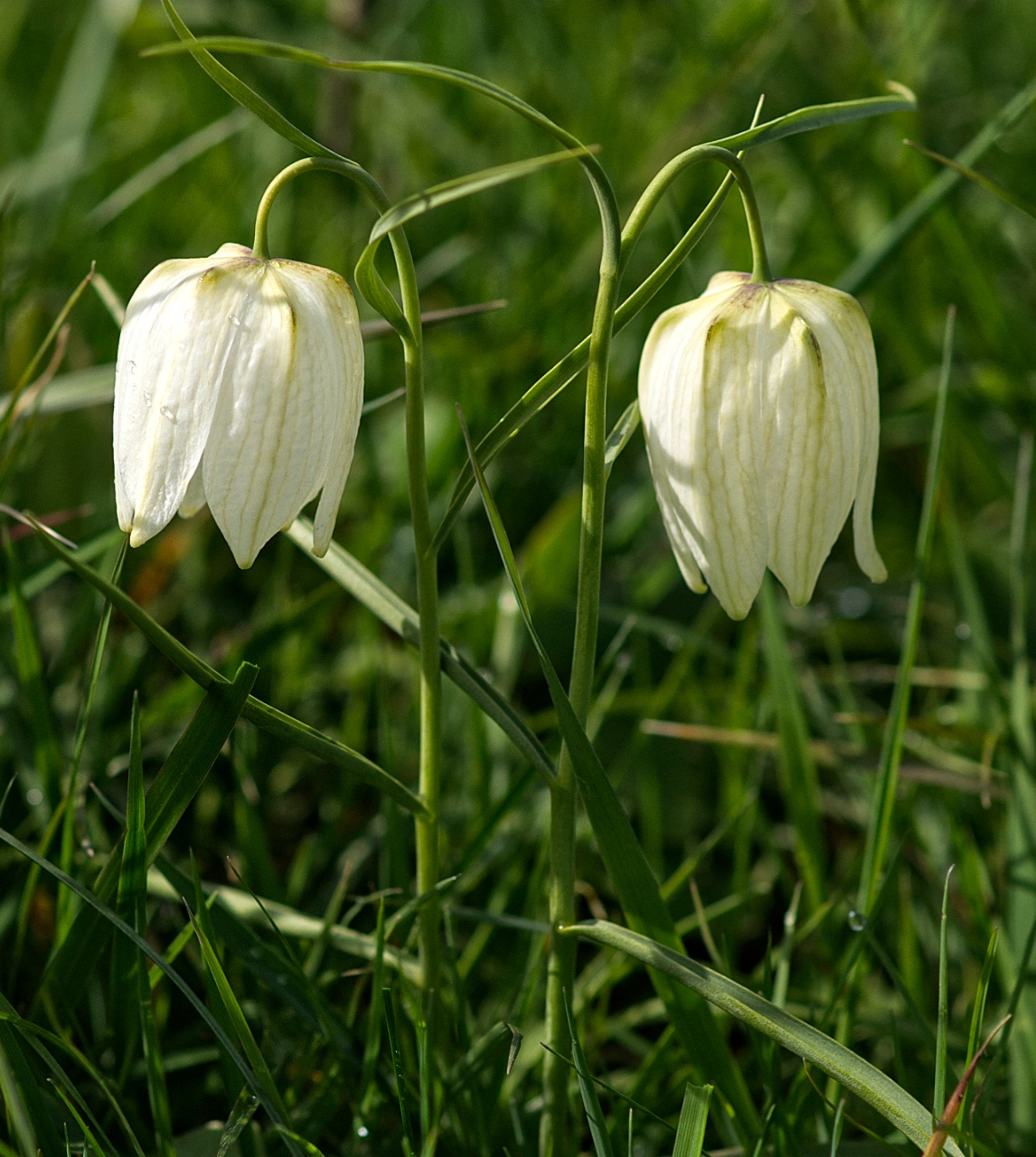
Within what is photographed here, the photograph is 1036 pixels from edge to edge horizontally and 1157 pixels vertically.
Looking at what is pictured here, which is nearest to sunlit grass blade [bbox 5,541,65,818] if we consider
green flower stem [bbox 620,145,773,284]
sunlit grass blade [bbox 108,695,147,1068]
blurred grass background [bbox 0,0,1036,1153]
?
blurred grass background [bbox 0,0,1036,1153]

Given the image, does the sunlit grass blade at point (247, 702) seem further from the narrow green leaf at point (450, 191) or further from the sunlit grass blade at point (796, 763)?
the sunlit grass blade at point (796, 763)

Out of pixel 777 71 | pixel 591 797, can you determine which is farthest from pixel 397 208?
pixel 777 71

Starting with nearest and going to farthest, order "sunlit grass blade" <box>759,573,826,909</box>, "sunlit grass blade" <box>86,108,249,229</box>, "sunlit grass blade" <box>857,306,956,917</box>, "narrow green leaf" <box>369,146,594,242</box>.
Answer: "narrow green leaf" <box>369,146,594,242</box> < "sunlit grass blade" <box>857,306,956,917</box> < "sunlit grass blade" <box>759,573,826,909</box> < "sunlit grass blade" <box>86,108,249,229</box>

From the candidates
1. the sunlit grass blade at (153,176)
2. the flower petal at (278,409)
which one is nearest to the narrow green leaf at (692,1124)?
the flower petal at (278,409)

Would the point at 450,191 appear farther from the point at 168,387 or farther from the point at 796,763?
the point at 796,763

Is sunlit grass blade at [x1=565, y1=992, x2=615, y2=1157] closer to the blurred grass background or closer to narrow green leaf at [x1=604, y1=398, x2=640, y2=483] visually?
the blurred grass background

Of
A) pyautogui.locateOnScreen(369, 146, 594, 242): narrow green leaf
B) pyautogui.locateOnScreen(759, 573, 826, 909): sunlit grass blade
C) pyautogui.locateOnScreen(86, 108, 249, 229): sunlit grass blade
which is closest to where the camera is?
pyautogui.locateOnScreen(369, 146, 594, 242): narrow green leaf

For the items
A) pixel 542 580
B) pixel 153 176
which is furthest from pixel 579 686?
pixel 153 176
